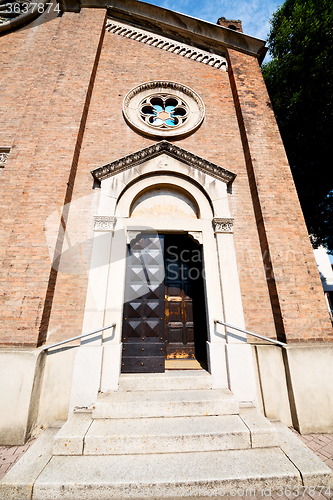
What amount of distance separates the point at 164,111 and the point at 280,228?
4928mm

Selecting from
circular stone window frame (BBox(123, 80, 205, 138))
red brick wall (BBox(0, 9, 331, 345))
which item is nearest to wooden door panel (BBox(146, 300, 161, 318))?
red brick wall (BBox(0, 9, 331, 345))

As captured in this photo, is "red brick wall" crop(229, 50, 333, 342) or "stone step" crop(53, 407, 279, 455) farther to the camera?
"red brick wall" crop(229, 50, 333, 342)

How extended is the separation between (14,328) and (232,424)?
3.83 m

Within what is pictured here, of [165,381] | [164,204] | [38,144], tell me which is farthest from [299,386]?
[38,144]

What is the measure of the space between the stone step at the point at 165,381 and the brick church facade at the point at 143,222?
19 centimetres

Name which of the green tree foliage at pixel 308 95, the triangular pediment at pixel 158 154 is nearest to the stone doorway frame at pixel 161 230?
the triangular pediment at pixel 158 154

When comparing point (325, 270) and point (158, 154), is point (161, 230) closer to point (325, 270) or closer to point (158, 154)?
point (158, 154)

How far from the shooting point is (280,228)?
4.55 metres

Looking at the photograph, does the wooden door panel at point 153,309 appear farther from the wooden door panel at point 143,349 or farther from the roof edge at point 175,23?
the roof edge at point 175,23

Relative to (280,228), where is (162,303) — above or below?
below

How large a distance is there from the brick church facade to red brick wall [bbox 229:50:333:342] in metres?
0.03

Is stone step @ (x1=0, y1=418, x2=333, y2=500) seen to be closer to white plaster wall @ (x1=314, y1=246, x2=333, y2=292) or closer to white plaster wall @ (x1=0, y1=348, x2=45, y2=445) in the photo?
white plaster wall @ (x1=0, y1=348, x2=45, y2=445)

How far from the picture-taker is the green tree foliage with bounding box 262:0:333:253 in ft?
21.4

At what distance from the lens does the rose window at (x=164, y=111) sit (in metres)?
6.12
